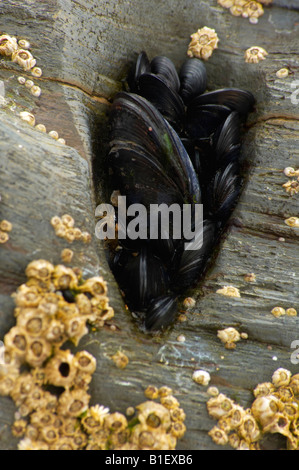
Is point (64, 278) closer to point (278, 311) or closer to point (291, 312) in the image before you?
point (278, 311)

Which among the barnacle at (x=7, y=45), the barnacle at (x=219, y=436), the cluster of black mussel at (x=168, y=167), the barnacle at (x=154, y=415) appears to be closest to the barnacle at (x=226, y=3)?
the cluster of black mussel at (x=168, y=167)

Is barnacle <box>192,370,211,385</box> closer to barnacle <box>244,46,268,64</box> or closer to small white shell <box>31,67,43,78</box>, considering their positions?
small white shell <box>31,67,43,78</box>

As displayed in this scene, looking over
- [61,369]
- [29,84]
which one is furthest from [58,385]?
[29,84]

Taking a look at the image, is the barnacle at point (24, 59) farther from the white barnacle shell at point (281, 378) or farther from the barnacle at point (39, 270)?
the white barnacle shell at point (281, 378)

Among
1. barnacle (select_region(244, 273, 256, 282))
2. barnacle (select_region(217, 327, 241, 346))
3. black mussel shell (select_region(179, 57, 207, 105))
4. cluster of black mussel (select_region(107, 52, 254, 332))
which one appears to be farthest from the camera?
black mussel shell (select_region(179, 57, 207, 105))

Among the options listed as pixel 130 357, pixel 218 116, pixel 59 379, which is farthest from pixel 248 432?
pixel 218 116

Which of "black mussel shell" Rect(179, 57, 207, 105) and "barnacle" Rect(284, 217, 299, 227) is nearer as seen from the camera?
"barnacle" Rect(284, 217, 299, 227)

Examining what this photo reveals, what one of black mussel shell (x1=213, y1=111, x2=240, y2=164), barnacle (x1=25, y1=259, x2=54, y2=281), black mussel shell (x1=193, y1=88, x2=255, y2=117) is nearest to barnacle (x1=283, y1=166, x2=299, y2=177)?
black mussel shell (x1=213, y1=111, x2=240, y2=164)
